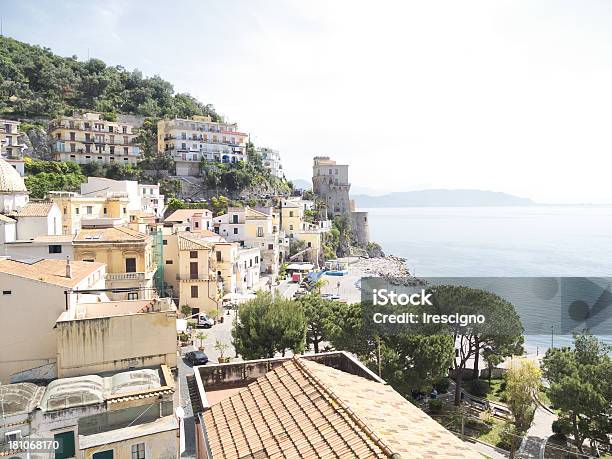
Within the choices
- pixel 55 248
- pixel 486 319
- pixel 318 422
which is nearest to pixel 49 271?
pixel 55 248

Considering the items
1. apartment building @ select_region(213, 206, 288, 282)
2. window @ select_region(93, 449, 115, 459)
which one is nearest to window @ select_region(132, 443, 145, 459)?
window @ select_region(93, 449, 115, 459)

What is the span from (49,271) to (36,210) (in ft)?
33.8

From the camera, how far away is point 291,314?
18.7m

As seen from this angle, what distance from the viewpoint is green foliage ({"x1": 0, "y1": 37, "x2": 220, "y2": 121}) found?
62.6 meters

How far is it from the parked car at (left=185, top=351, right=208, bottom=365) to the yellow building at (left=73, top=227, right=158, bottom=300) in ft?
12.9

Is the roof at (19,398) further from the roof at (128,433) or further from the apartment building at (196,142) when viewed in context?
the apartment building at (196,142)

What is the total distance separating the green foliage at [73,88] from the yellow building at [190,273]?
4338 centimetres

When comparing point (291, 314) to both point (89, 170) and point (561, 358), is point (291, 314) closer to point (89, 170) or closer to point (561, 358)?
point (561, 358)

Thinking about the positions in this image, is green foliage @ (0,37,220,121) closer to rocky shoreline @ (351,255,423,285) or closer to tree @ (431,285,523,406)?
rocky shoreline @ (351,255,423,285)

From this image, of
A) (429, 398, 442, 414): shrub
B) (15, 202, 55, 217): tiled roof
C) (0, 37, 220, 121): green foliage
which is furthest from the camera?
Answer: (0, 37, 220, 121): green foliage

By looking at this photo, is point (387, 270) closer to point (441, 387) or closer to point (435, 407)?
point (441, 387)

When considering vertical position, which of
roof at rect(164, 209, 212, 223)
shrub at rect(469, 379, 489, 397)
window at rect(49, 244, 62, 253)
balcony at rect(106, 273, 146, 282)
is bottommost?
shrub at rect(469, 379, 489, 397)

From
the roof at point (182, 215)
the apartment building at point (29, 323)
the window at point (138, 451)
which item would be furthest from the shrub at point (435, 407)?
the roof at point (182, 215)

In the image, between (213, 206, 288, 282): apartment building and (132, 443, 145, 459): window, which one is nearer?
(132, 443, 145, 459): window
